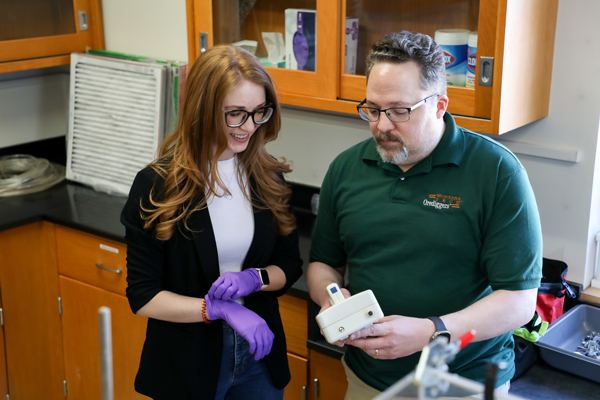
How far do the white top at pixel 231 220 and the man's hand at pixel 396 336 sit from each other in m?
0.37

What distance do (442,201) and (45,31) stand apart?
80.4 inches

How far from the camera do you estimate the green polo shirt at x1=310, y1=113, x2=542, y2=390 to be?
1.29 m

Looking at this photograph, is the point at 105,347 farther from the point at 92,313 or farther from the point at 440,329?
the point at 92,313

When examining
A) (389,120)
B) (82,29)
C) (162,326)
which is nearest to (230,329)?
(162,326)

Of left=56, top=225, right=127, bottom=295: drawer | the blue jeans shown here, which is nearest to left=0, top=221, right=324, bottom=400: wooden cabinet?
left=56, top=225, right=127, bottom=295: drawer

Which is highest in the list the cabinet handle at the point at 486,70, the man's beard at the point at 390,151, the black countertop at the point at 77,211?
the cabinet handle at the point at 486,70

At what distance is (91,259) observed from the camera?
2.37 m

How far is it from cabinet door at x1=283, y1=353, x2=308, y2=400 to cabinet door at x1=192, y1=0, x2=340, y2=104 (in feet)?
2.60

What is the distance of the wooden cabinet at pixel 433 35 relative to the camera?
1.56 meters

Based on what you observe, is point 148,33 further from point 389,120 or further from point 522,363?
point 522,363

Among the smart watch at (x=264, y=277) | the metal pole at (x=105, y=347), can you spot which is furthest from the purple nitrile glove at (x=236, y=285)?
the metal pole at (x=105, y=347)

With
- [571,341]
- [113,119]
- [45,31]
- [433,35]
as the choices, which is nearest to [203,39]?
[113,119]

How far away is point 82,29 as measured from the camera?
2.82 m

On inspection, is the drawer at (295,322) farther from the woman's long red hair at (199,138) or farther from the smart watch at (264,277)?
the woman's long red hair at (199,138)
